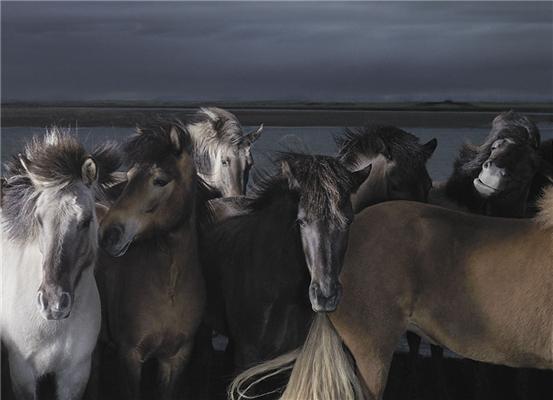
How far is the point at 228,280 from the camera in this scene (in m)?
5.04

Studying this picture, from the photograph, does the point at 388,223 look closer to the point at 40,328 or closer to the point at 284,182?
the point at 284,182

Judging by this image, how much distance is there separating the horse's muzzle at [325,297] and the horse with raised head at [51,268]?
93cm

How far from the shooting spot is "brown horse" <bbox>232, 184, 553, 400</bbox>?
4.54m

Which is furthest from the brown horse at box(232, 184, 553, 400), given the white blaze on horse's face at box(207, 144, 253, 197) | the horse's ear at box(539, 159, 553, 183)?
the white blaze on horse's face at box(207, 144, 253, 197)

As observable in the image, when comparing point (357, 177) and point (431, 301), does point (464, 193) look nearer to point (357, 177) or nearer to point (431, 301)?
point (357, 177)

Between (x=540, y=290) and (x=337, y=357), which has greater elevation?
(x=540, y=290)

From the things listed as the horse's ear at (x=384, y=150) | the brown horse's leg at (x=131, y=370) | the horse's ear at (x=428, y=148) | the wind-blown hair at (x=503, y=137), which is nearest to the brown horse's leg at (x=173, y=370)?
the brown horse's leg at (x=131, y=370)

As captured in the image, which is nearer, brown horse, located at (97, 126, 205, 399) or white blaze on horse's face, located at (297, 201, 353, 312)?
white blaze on horse's face, located at (297, 201, 353, 312)

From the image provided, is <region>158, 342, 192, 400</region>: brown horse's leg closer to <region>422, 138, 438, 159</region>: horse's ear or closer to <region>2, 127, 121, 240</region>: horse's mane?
<region>2, 127, 121, 240</region>: horse's mane

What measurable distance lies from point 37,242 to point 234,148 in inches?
109

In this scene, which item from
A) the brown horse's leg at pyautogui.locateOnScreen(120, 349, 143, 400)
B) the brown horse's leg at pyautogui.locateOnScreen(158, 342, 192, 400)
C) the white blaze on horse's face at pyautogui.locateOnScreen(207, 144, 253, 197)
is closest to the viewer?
the brown horse's leg at pyautogui.locateOnScreen(120, 349, 143, 400)

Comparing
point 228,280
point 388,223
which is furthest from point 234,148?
point 388,223

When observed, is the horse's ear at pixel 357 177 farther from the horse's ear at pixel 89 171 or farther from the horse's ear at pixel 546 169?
the horse's ear at pixel 546 169

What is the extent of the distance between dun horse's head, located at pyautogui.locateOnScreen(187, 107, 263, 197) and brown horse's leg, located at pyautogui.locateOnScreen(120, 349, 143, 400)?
2.31 m
